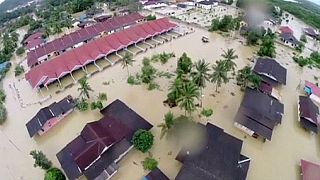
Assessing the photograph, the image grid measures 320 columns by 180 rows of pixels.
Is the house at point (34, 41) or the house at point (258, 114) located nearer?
the house at point (258, 114)

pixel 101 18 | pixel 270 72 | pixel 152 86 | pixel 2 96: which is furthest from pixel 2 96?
pixel 270 72

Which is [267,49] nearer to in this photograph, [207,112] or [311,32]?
[207,112]

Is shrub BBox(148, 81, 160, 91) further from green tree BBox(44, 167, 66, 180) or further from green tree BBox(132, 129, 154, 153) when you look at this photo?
green tree BBox(44, 167, 66, 180)

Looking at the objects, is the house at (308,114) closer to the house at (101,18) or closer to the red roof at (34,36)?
the house at (101,18)

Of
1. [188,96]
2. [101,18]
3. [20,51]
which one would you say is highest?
[188,96]

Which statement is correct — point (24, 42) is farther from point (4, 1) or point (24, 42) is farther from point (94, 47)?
point (4, 1)

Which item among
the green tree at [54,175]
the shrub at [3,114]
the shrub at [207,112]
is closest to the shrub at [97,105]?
the green tree at [54,175]

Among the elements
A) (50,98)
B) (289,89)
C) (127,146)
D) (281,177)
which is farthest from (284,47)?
(50,98)
